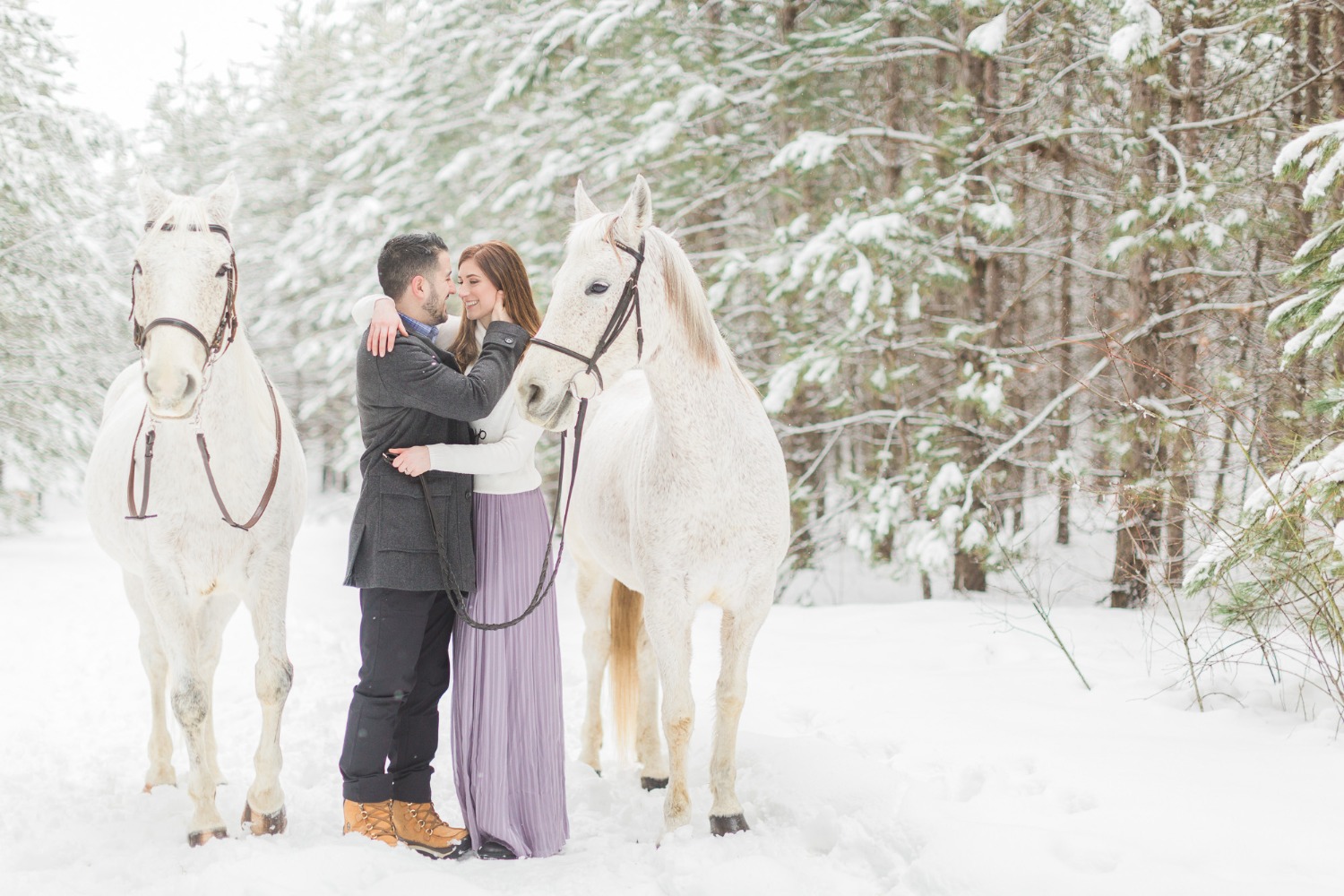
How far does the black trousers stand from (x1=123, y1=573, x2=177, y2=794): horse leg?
1364 millimetres

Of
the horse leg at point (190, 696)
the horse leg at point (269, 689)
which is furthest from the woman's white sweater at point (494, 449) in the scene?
the horse leg at point (190, 696)

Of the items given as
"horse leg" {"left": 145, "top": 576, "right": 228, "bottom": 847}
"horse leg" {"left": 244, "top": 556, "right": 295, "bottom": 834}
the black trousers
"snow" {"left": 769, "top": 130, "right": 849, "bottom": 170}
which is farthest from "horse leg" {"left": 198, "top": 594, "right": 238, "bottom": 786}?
"snow" {"left": 769, "top": 130, "right": 849, "bottom": 170}

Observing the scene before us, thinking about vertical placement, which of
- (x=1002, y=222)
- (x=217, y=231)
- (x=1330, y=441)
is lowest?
(x=1330, y=441)

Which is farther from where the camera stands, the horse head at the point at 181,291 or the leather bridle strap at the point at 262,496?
the leather bridle strap at the point at 262,496

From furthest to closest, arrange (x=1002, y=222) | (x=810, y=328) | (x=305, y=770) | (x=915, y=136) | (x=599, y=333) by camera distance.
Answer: (x=810, y=328) → (x=915, y=136) → (x=1002, y=222) → (x=305, y=770) → (x=599, y=333)

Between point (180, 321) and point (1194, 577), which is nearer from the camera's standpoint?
point (180, 321)

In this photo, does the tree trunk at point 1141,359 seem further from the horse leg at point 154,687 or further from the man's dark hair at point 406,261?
the horse leg at point 154,687

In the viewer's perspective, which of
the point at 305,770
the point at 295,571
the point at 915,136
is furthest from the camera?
the point at 295,571

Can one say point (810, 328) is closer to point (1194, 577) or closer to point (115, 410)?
point (1194, 577)

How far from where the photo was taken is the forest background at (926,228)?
4867 millimetres

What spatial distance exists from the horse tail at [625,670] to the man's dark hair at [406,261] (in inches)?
68.2

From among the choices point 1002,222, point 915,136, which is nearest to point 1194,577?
point 1002,222

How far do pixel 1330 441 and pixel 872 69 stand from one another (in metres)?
7.13

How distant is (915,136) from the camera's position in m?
7.16
